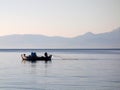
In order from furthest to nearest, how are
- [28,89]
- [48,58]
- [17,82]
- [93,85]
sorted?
[48,58], [17,82], [93,85], [28,89]

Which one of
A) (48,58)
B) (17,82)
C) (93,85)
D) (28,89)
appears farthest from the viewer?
(48,58)

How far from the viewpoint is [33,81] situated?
40.2 meters

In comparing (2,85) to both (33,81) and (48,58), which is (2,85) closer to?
(33,81)

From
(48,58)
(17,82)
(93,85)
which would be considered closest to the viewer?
(93,85)

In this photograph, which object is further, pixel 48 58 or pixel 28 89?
pixel 48 58

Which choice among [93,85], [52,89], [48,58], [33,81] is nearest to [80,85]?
[93,85]

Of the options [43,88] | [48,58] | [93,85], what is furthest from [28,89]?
[48,58]

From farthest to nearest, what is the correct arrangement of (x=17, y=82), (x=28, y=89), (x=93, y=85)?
(x=17, y=82) → (x=93, y=85) → (x=28, y=89)

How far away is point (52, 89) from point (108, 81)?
27.0ft

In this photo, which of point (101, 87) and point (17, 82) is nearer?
point (101, 87)

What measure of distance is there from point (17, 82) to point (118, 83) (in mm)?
10240

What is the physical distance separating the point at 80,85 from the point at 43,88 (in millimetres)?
3882

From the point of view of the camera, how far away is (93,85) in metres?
36.2

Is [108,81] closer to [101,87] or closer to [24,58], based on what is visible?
[101,87]
